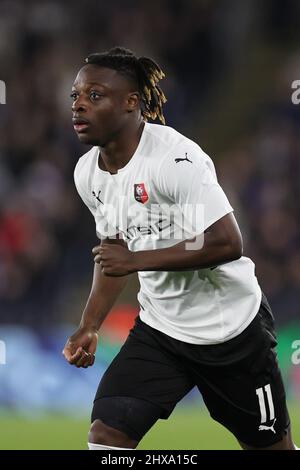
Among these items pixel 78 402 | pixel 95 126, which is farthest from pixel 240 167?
pixel 95 126

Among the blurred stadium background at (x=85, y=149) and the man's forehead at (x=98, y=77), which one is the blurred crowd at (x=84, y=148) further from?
the man's forehead at (x=98, y=77)

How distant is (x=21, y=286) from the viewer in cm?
931

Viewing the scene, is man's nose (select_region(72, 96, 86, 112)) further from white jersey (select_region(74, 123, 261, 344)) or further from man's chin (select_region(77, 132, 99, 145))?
white jersey (select_region(74, 123, 261, 344))

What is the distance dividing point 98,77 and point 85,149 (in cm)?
568

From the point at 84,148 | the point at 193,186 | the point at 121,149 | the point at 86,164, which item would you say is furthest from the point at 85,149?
the point at 193,186

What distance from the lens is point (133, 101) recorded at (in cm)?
445

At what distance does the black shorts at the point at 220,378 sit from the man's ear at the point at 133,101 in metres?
1.00

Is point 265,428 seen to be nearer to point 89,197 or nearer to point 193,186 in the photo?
point 193,186

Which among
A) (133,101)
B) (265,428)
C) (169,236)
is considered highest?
(133,101)

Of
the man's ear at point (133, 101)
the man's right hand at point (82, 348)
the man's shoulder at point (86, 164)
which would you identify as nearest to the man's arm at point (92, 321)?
the man's right hand at point (82, 348)

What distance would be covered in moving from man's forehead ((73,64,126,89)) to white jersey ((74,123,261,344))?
27cm

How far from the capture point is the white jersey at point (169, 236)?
4.20 metres
